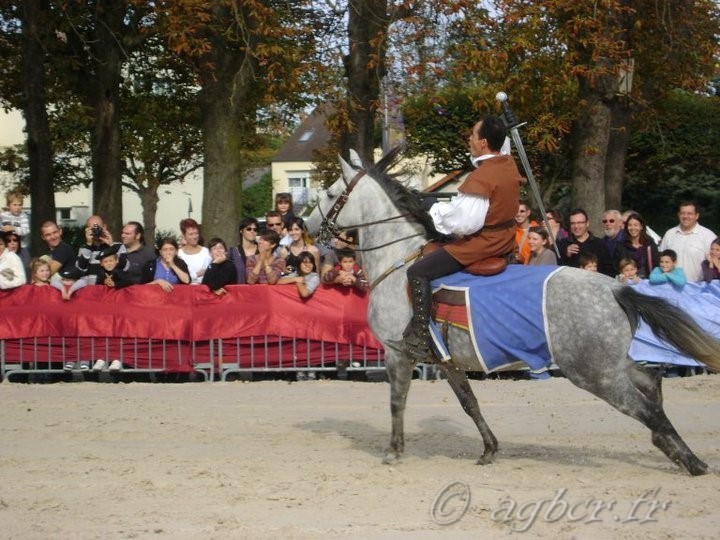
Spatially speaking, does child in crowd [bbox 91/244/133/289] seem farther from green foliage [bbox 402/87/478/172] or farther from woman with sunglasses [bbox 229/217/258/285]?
green foliage [bbox 402/87/478/172]

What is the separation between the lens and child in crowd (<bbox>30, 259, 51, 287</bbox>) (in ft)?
44.4

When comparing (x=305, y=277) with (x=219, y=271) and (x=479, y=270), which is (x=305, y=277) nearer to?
(x=219, y=271)

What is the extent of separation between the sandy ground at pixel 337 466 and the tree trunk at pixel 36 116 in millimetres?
6521

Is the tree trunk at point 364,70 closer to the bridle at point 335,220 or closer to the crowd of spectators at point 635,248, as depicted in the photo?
the crowd of spectators at point 635,248

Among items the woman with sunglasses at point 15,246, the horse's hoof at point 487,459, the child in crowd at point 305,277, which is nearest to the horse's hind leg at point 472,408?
the horse's hoof at point 487,459

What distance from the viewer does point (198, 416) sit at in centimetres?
1077

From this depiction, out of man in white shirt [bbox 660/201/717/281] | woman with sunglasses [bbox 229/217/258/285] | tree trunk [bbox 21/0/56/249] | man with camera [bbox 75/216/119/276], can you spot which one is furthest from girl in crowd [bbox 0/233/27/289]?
man in white shirt [bbox 660/201/717/281]

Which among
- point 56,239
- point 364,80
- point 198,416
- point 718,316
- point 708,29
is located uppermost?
point 708,29

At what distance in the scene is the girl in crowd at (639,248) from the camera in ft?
43.5

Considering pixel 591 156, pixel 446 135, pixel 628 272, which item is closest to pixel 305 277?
pixel 628 272

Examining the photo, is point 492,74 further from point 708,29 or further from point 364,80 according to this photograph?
point 708,29

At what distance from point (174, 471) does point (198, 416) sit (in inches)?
103

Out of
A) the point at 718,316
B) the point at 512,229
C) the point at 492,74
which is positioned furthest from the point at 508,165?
the point at 492,74

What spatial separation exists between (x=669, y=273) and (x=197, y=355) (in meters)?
5.77
